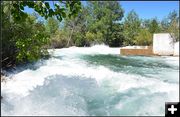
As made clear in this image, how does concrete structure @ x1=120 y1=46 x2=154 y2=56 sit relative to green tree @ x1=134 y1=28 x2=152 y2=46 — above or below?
below

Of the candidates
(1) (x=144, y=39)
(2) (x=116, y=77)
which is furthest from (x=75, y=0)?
(1) (x=144, y=39)

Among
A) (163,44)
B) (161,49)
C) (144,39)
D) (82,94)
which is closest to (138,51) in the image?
(161,49)

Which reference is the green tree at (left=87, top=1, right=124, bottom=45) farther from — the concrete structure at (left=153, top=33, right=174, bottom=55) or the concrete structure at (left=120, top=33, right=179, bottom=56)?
the concrete structure at (left=153, top=33, right=174, bottom=55)

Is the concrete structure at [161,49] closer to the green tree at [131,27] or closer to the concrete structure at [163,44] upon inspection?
the concrete structure at [163,44]

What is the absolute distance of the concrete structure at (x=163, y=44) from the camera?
21.9m

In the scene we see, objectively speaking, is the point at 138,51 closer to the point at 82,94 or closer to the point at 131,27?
the point at 82,94

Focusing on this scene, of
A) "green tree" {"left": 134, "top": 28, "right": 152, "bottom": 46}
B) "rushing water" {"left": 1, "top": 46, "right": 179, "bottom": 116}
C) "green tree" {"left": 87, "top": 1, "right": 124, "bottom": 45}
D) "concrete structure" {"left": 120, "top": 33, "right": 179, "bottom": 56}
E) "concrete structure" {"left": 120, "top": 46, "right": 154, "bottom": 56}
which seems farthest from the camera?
"green tree" {"left": 87, "top": 1, "right": 124, "bottom": 45}

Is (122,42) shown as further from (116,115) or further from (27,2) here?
(27,2)

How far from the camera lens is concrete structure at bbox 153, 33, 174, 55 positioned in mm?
21941

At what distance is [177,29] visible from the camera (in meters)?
23.2

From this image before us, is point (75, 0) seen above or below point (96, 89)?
above

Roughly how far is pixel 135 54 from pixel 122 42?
15.9 m

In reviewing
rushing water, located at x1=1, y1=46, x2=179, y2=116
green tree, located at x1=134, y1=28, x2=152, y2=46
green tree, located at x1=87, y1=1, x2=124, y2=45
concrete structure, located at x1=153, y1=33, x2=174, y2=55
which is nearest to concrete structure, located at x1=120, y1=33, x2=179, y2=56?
concrete structure, located at x1=153, y1=33, x2=174, y2=55

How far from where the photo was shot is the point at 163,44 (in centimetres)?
2214
